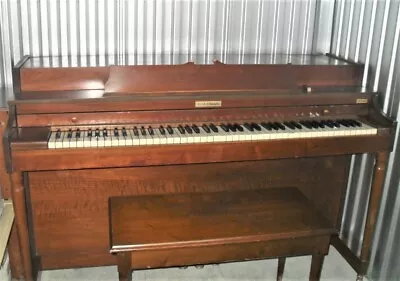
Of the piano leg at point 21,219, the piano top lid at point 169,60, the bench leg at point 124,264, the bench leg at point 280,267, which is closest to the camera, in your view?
the bench leg at point 124,264

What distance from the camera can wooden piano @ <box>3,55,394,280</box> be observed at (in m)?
2.06

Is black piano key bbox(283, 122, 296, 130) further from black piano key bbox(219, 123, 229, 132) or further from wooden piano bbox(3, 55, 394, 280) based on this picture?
black piano key bbox(219, 123, 229, 132)

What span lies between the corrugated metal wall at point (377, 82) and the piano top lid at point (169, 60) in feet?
0.43

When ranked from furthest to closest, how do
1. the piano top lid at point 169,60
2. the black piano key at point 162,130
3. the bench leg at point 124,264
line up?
the piano top lid at point 169,60 → the black piano key at point 162,130 → the bench leg at point 124,264

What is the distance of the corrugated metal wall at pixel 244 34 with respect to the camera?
95.7 inches

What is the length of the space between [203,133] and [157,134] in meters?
0.20

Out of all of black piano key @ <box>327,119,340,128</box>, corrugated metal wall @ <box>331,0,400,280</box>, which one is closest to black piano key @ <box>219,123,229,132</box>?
black piano key @ <box>327,119,340,128</box>

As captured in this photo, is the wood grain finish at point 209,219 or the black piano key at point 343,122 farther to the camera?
the black piano key at point 343,122

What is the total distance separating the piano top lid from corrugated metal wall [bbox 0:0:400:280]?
7 centimetres

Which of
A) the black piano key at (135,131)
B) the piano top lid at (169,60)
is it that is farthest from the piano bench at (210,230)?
the piano top lid at (169,60)

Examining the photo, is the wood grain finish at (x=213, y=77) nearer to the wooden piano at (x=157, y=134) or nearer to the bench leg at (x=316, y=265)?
the wooden piano at (x=157, y=134)

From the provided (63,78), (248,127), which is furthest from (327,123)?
(63,78)

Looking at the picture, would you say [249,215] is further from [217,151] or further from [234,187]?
[234,187]

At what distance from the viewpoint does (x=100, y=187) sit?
7.91 feet
